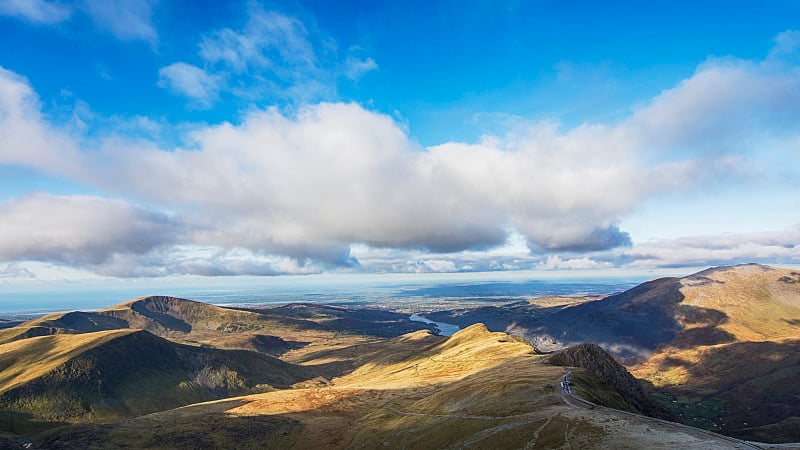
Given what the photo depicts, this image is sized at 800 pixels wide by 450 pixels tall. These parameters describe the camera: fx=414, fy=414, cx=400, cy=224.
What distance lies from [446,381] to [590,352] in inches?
2649

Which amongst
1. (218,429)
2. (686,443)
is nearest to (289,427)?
(218,429)

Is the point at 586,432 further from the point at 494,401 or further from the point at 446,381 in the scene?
the point at 446,381

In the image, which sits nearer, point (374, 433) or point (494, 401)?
point (494, 401)

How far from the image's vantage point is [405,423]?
11950 cm

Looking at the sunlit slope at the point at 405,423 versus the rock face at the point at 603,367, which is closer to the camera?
the sunlit slope at the point at 405,423

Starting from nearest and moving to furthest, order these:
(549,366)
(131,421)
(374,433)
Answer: (374,433)
(549,366)
(131,421)

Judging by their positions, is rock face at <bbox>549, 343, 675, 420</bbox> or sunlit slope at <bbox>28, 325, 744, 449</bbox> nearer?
sunlit slope at <bbox>28, 325, 744, 449</bbox>

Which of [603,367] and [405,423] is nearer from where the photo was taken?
[405,423]

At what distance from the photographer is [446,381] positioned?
183500 millimetres

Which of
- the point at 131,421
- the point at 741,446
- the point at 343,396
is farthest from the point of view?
the point at 343,396

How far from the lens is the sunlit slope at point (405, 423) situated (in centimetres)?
6862

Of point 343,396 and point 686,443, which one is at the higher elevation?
point 686,443

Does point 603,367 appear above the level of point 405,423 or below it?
above

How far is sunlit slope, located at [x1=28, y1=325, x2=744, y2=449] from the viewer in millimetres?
68625
